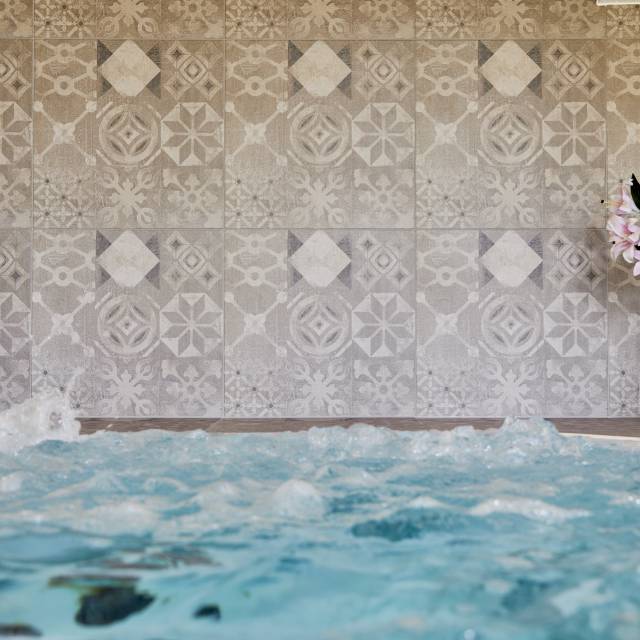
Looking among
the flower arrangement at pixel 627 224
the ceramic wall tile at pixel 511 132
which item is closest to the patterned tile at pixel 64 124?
the ceramic wall tile at pixel 511 132

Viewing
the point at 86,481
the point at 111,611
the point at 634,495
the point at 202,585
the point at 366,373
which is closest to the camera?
the point at 111,611

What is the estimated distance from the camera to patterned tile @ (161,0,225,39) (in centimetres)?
386

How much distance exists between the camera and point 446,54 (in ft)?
12.6

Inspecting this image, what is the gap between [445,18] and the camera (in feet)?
12.6

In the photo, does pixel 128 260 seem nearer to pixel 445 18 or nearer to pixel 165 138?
pixel 165 138

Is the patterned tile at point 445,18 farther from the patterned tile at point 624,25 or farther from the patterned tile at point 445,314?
the patterned tile at point 445,314

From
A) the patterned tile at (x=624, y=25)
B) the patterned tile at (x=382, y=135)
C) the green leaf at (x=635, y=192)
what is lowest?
the green leaf at (x=635, y=192)

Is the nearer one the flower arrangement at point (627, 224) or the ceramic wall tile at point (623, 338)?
the flower arrangement at point (627, 224)

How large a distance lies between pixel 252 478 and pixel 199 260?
2.06 meters

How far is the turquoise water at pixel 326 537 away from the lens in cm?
102

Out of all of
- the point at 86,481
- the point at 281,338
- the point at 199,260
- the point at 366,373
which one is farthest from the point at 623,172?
the point at 86,481

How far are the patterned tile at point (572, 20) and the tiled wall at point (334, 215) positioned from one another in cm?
1

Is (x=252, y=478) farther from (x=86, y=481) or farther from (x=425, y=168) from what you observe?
(x=425, y=168)

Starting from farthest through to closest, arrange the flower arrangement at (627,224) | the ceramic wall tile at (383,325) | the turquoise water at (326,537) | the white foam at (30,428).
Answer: the ceramic wall tile at (383,325) < the flower arrangement at (627,224) < the white foam at (30,428) < the turquoise water at (326,537)
